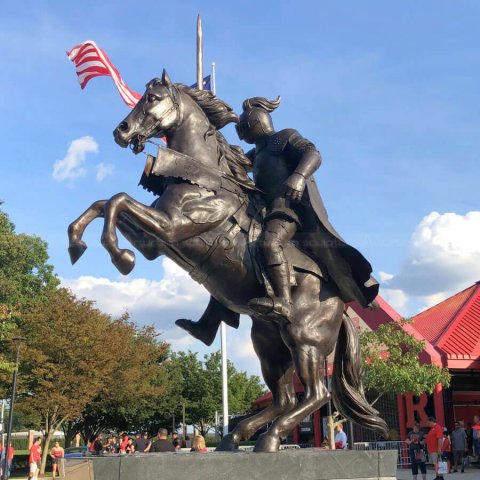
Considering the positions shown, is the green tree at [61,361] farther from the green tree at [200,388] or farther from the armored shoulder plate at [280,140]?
the armored shoulder plate at [280,140]

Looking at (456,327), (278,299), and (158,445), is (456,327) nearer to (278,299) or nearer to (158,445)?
(158,445)

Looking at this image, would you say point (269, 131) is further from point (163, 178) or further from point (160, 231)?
point (160, 231)

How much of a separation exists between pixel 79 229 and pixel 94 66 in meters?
13.0

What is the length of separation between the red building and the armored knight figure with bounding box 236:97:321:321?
57.5 ft

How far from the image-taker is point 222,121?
546cm

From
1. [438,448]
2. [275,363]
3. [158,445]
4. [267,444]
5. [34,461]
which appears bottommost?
[34,461]

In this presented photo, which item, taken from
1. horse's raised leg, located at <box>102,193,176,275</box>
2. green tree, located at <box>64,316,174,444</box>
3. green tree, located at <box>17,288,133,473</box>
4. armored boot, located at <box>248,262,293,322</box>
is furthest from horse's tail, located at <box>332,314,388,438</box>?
green tree, located at <box>64,316,174,444</box>

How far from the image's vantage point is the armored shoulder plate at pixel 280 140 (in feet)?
17.5

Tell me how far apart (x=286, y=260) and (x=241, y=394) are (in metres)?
54.9

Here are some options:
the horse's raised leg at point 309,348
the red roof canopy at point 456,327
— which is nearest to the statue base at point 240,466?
the horse's raised leg at point 309,348

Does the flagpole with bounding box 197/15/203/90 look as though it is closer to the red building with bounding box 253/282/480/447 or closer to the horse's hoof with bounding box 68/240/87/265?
the red building with bounding box 253/282/480/447

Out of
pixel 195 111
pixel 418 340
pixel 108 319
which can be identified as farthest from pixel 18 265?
pixel 195 111

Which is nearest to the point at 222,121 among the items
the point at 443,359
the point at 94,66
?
the point at 94,66

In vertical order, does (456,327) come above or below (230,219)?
above
